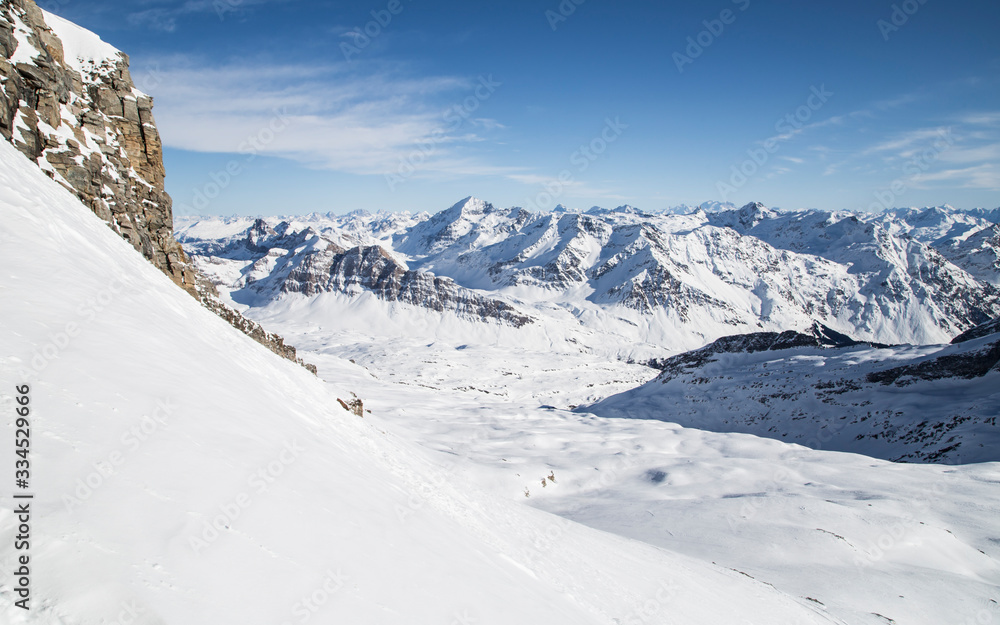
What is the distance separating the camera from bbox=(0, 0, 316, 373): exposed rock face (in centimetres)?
2180

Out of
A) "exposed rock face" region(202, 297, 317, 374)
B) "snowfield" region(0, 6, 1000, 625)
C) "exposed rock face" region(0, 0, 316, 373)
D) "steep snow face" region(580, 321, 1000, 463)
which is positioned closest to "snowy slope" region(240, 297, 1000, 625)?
"snowfield" region(0, 6, 1000, 625)

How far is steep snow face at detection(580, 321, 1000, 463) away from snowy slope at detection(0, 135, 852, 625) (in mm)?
38801

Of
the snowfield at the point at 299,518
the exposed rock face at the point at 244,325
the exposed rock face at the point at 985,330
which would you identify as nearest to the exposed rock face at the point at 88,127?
the exposed rock face at the point at 244,325

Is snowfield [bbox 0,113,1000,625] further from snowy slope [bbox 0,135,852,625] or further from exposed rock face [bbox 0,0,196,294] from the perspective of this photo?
exposed rock face [bbox 0,0,196,294]

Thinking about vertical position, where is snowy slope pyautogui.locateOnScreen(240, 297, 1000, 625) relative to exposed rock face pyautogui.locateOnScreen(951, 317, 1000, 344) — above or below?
below

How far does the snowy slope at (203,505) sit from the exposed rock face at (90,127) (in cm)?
1112

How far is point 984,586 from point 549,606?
2179cm

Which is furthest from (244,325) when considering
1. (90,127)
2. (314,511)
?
(314,511)

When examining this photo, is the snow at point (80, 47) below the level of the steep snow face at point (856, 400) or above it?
above

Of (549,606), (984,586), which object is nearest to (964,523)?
(984,586)

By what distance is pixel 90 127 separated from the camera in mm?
27062

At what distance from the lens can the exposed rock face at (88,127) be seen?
21688mm

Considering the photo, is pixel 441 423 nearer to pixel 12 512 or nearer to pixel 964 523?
pixel 964 523

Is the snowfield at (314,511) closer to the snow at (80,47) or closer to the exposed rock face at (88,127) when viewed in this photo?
the snow at (80,47)
